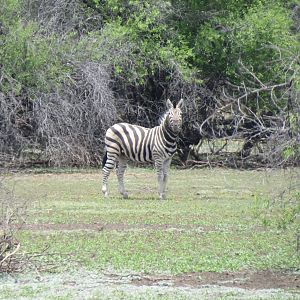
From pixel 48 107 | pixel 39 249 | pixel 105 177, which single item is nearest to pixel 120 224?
pixel 39 249

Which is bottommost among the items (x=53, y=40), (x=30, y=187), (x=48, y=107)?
(x=30, y=187)

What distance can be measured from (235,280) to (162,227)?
4.10 m

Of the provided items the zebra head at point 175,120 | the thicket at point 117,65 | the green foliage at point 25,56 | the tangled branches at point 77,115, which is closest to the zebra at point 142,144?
the zebra head at point 175,120

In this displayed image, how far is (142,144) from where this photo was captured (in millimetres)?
20062

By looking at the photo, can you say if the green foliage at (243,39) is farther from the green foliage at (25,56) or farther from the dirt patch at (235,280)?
the dirt patch at (235,280)

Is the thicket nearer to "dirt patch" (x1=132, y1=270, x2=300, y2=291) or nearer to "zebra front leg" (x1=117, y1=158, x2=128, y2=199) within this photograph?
"zebra front leg" (x1=117, y1=158, x2=128, y2=199)

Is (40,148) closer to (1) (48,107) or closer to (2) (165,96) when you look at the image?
(1) (48,107)

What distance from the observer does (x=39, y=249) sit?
1246 cm

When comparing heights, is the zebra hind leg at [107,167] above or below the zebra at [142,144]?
below

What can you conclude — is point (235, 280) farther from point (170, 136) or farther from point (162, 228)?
point (170, 136)

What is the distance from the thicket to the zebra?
2966 mm

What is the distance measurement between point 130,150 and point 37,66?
5.00 m

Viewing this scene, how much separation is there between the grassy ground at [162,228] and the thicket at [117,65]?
278 cm

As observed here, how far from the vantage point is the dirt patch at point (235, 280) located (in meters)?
10.4
